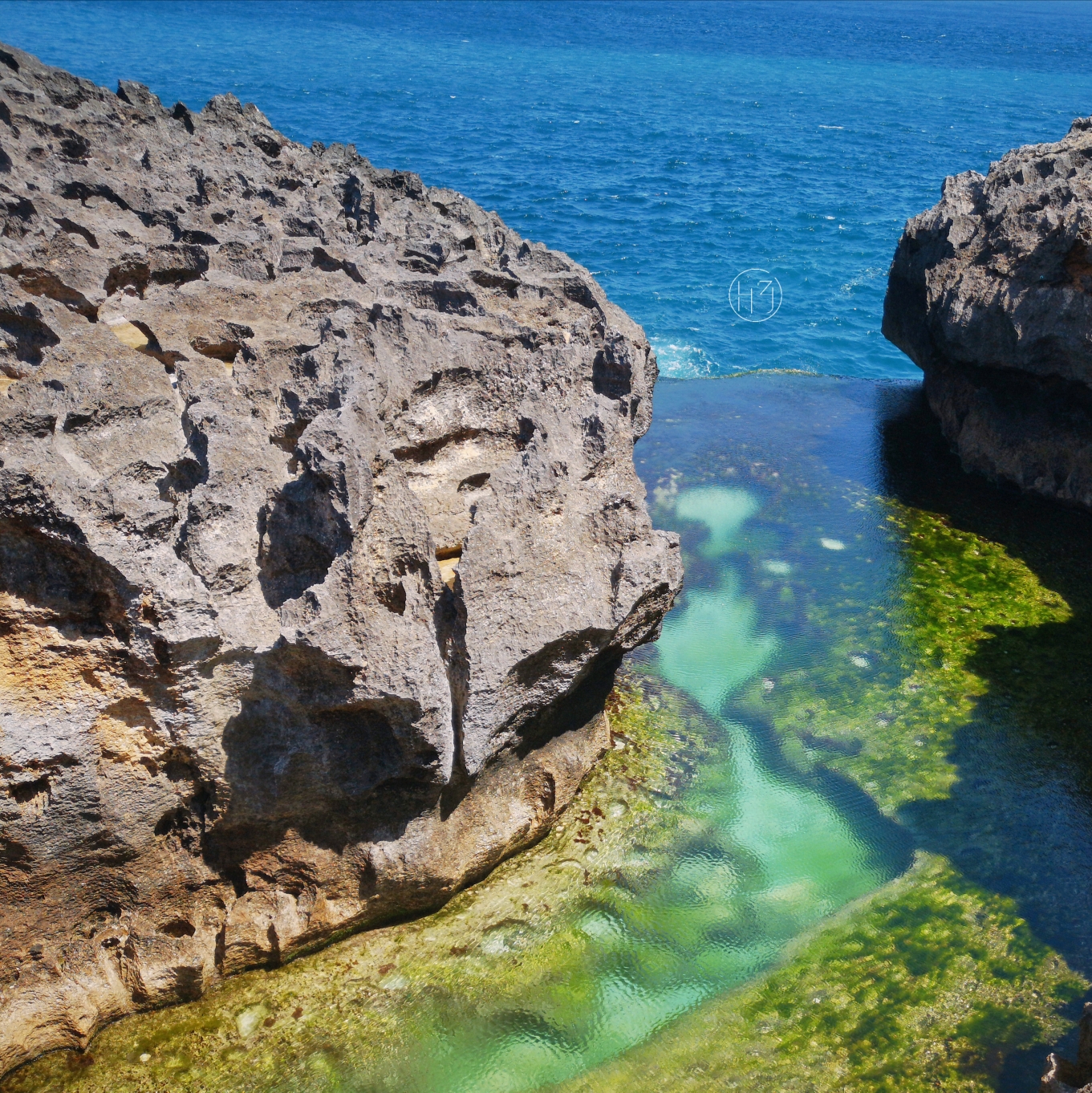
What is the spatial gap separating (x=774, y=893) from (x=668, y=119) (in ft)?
113

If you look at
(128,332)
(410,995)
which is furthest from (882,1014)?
(128,332)

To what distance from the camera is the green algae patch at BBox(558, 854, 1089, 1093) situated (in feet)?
15.9

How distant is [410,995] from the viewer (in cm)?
516

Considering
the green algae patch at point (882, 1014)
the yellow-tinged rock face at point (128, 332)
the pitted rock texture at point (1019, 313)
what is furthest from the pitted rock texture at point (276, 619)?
the pitted rock texture at point (1019, 313)

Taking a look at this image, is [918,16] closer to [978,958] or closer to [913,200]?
[913,200]

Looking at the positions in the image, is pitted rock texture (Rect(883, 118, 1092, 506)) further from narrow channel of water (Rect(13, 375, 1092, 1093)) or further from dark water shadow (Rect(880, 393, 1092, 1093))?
narrow channel of water (Rect(13, 375, 1092, 1093))

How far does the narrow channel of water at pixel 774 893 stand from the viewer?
4.91 m

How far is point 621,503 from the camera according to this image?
18.5 feet

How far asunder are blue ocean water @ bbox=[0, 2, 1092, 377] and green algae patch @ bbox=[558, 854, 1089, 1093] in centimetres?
1212

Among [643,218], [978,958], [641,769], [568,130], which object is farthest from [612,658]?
[568,130]

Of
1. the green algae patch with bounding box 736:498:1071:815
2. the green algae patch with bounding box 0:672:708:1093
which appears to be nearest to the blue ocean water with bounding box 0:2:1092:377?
the green algae patch with bounding box 736:498:1071:815

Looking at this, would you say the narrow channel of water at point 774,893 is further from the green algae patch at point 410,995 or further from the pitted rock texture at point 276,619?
the pitted rock texture at point 276,619

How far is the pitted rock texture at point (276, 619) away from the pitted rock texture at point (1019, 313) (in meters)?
4.96

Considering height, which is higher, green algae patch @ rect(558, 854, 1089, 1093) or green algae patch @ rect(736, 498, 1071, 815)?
green algae patch @ rect(736, 498, 1071, 815)
